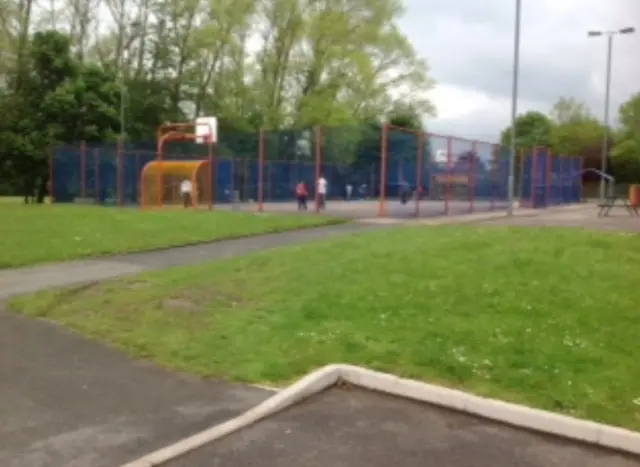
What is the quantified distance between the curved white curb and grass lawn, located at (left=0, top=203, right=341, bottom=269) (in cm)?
852

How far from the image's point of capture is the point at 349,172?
3609cm

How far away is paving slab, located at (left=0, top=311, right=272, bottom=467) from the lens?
484 centimetres

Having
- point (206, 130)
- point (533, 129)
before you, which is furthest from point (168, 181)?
point (533, 129)

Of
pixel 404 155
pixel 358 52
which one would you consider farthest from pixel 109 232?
pixel 358 52

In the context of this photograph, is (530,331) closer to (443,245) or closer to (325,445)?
(325,445)

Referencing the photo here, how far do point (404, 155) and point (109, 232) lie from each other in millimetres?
14966

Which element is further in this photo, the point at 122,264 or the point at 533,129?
the point at 533,129

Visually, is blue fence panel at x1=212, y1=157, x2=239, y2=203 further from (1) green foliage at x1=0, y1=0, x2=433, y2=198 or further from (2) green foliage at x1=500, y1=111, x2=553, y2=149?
(2) green foliage at x1=500, y1=111, x2=553, y2=149

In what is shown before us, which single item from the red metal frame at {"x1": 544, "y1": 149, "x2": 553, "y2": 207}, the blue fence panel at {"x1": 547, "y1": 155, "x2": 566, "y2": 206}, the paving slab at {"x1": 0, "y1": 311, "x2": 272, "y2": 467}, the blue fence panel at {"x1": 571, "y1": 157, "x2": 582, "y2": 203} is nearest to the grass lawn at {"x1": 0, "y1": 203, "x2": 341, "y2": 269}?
the paving slab at {"x1": 0, "y1": 311, "x2": 272, "y2": 467}

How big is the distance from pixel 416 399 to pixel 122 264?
27.5 feet

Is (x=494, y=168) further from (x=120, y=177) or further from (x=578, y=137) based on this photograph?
(x=578, y=137)

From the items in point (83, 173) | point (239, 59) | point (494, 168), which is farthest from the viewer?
point (239, 59)

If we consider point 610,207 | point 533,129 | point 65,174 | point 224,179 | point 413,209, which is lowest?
point 413,209

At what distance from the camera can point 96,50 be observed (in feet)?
169
